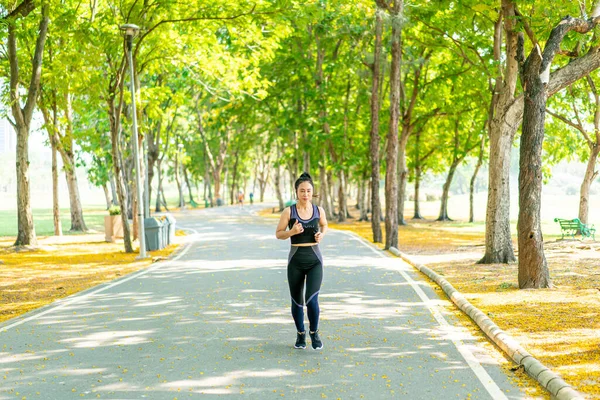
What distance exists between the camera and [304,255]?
7.82 metres

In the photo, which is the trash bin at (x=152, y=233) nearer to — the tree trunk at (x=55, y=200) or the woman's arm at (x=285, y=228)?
the tree trunk at (x=55, y=200)

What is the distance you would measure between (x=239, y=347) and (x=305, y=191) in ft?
6.06

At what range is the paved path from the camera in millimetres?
6324

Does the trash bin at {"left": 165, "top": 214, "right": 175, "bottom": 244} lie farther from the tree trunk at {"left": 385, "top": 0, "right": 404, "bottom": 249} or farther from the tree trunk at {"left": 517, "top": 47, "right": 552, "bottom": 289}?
the tree trunk at {"left": 517, "top": 47, "right": 552, "bottom": 289}

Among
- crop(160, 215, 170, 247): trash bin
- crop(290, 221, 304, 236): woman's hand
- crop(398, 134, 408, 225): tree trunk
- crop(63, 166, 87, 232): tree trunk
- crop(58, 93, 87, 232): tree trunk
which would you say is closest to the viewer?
crop(290, 221, 304, 236): woman's hand

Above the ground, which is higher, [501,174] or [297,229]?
[501,174]

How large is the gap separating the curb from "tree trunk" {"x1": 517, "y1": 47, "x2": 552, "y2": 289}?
59.5 inches

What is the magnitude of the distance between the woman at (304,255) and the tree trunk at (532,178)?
5585 mm

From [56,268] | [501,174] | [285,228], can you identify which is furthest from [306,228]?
[56,268]

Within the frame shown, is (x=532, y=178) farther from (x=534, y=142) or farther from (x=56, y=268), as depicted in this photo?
(x=56, y=268)

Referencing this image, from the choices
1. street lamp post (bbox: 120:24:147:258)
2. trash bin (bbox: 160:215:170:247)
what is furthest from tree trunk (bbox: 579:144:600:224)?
street lamp post (bbox: 120:24:147:258)

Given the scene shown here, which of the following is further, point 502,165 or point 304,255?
point 502,165

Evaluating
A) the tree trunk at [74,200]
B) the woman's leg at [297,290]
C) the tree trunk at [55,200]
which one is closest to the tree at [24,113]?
the tree trunk at [55,200]

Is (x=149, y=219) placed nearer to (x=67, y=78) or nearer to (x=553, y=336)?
(x=67, y=78)
